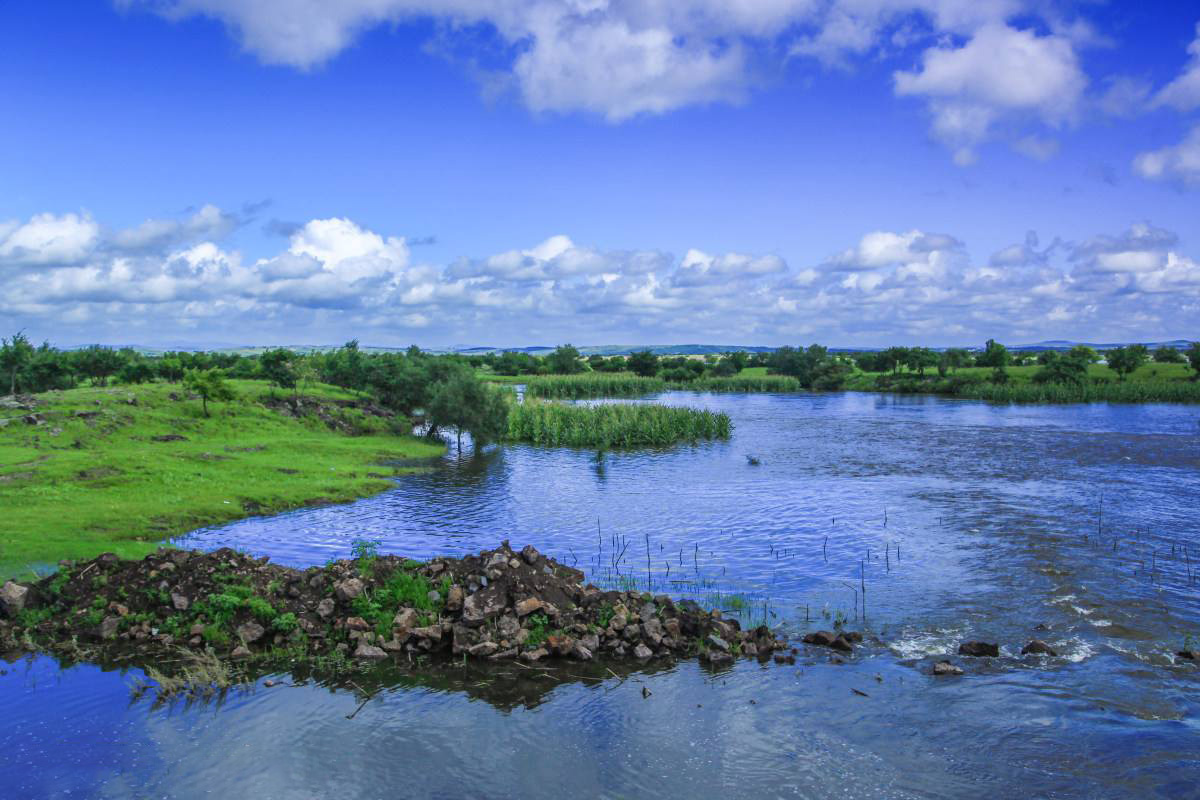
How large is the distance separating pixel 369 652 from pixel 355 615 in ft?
4.49

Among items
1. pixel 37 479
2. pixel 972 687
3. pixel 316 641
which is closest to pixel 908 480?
pixel 972 687

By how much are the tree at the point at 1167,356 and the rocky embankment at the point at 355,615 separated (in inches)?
6220

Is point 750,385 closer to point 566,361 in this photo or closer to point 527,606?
point 566,361

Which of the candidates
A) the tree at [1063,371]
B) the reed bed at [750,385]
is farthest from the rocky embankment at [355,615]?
the reed bed at [750,385]

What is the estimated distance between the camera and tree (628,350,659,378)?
166375 millimetres

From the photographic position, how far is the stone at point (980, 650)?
1747 centimetres

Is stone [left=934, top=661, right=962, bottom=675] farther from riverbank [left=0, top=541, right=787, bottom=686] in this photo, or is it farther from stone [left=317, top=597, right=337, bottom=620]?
stone [left=317, top=597, right=337, bottom=620]

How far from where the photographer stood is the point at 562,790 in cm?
1250

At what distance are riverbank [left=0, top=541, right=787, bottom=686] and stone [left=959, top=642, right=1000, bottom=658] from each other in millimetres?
4359

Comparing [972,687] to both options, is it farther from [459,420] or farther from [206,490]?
[459,420]

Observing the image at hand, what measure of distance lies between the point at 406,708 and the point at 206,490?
979 inches

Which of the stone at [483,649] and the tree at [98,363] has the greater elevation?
the tree at [98,363]

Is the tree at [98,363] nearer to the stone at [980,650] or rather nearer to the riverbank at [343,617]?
the riverbank at [343,617]

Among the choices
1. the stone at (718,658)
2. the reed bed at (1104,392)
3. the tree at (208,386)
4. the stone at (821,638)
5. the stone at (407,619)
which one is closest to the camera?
the stone at (718,658)
